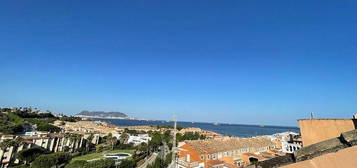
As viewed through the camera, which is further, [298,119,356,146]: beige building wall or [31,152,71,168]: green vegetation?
[31,152,71,168]: green vegetation

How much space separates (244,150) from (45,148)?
51.0m

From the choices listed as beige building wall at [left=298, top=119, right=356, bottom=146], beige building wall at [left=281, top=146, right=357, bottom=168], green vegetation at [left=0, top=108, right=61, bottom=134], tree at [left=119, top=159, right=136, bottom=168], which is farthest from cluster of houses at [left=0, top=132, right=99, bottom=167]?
beige building wall at [left=281, top=146, right=357, bottom=168]

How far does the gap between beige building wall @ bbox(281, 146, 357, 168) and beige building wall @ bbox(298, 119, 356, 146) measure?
14.8 ft

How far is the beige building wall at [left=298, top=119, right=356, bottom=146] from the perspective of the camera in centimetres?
531

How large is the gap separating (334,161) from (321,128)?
5.19 m

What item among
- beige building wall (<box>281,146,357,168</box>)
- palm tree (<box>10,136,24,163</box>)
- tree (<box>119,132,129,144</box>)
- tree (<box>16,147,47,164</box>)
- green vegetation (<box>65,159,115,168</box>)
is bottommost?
tree (<box>119,132,129,144</box>)

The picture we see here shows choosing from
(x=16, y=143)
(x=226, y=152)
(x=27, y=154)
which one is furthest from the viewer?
(x=27, y=154)

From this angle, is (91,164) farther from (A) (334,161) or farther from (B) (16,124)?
(B) (16,124)

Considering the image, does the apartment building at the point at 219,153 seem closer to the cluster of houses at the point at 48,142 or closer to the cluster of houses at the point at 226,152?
the cluster of houses at the point at 226,152

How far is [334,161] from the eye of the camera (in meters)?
1.73

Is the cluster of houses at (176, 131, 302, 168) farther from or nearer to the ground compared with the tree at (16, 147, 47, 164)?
farther from the ground

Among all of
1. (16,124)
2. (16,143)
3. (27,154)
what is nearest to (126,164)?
(27,154)

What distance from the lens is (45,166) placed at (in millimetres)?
32531

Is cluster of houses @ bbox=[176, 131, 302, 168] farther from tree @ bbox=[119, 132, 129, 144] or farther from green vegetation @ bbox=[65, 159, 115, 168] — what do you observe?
tree @ bbox=[119, 132, 129, 144]
